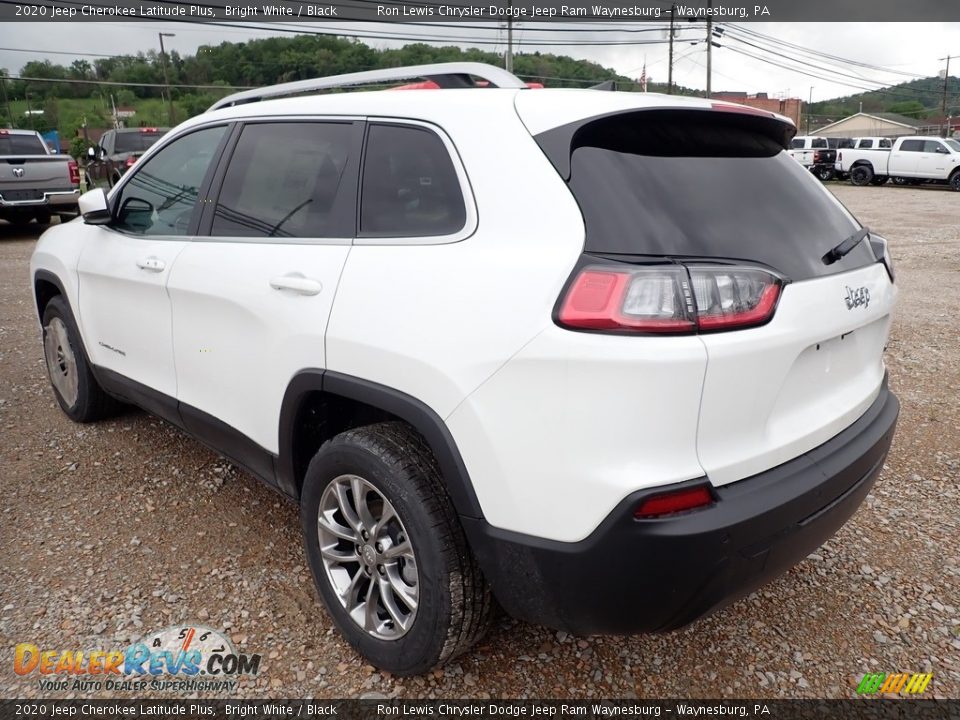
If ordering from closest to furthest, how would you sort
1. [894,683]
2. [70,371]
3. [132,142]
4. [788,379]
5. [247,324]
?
[788,379], [894,683], [247,324], [70,371], [132,142]

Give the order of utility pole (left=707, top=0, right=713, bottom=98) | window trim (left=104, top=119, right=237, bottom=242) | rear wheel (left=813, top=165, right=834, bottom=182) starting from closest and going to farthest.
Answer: window trim (left=104, top=119, right=237, bottom=242) → rear wheel (left=813, top=165, right=834, bottom=182) → utility pole (left=707, top=0, right=713, bottom=98)

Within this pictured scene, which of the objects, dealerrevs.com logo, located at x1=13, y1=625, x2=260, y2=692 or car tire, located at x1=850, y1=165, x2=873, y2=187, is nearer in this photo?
dealerrevs.com logo, located at x1=13, y1=625, x2=260, y2=692

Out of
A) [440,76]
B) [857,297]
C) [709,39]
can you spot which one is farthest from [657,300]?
[709,39]

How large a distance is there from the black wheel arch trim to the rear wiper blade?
3.84 feet

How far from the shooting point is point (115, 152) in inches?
609

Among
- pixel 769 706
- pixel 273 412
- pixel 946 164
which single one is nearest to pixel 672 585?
pixel 769 706

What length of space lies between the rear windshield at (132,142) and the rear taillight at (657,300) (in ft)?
53.6

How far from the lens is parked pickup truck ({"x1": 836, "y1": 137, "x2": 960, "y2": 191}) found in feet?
75.8

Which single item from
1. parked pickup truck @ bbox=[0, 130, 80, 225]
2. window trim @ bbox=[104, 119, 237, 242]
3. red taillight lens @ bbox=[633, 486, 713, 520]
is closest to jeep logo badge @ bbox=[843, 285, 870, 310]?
red taillight lens @ bbox=[633, 486, 713, 520]

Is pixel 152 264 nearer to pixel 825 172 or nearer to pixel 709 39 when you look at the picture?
pixel 825 172

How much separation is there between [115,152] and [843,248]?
54.7 ft

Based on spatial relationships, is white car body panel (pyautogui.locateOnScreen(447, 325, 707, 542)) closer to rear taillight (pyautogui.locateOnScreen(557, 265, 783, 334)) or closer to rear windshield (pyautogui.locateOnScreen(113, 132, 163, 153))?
rear taillight (pyautogui.locateOnScreen(557, 265, 783, 334))

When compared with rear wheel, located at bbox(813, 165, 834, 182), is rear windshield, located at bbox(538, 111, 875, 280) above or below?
above

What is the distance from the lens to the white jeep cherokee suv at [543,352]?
167cm
